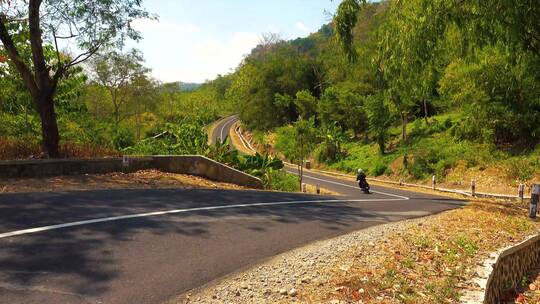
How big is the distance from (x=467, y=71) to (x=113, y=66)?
35260mm

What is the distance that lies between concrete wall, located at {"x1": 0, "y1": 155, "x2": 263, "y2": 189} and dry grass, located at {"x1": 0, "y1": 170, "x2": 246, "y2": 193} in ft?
1.03

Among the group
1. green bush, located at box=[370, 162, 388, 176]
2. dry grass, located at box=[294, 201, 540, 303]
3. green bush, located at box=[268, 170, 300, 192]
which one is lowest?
green bush, located at box=[370, 162, 388, 176]

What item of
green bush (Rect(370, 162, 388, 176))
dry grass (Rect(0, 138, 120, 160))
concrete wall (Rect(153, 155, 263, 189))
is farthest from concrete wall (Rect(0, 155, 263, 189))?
green bush (Rect(370, 162, 388, 176))

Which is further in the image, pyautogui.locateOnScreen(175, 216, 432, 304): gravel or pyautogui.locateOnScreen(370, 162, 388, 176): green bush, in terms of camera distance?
pyautogui.locateOnScreen(370, 162, 388, 176): green bush

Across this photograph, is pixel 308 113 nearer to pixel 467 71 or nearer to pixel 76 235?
pixel 467 71

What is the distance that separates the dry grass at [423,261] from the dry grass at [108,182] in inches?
271

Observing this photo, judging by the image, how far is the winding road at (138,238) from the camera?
477 cm

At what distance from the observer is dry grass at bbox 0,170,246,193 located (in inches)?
402

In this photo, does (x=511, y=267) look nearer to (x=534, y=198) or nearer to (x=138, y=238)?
(x=534, y=198)

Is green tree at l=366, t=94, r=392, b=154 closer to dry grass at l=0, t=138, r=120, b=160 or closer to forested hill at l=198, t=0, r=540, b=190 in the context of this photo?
forested hill at l=198, t=0, r=540, b=190

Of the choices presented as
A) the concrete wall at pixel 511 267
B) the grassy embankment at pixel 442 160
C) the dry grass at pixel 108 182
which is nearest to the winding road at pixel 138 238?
the dry grass at pixel 108 182

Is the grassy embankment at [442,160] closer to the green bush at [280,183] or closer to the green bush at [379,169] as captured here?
the green bush at [379,169]

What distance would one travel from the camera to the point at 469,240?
8461 mm

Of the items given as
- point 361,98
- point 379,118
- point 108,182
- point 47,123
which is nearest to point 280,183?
point 108,182
